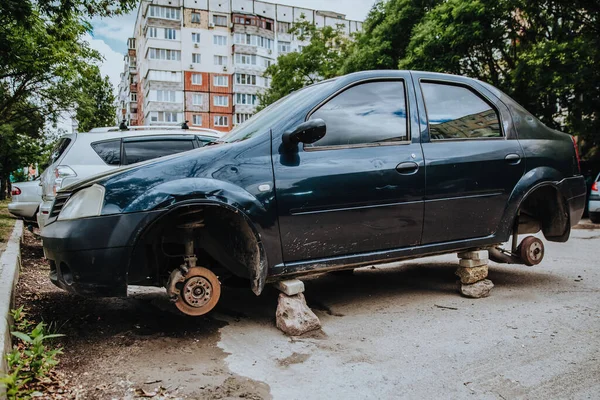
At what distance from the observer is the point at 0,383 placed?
236 cm

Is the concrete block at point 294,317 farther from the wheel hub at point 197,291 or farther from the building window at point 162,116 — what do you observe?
the building window at point 162,116

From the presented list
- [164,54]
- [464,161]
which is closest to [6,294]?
[464,161]

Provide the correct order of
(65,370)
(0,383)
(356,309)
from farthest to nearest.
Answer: (356,309) < (65,370) < (0,383)

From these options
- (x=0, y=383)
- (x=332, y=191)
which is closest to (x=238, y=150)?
(x=332, y=191)

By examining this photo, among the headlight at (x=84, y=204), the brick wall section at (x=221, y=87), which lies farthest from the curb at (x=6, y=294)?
the brick wall section at (x=221, y=87)

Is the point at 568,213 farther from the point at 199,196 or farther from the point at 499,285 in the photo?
the point at 199,196

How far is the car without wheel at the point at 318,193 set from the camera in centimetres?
330

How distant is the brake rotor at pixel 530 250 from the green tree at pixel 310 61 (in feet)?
103

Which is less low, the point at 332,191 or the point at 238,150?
the point at 238,150

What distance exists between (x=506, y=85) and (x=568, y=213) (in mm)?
17247

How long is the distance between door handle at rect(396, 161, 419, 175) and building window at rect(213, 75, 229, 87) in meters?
57.6

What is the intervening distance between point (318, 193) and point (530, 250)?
7.97ft

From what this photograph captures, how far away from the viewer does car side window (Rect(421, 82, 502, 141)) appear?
4.27 meters

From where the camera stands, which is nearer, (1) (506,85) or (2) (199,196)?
(2) (199,196)
